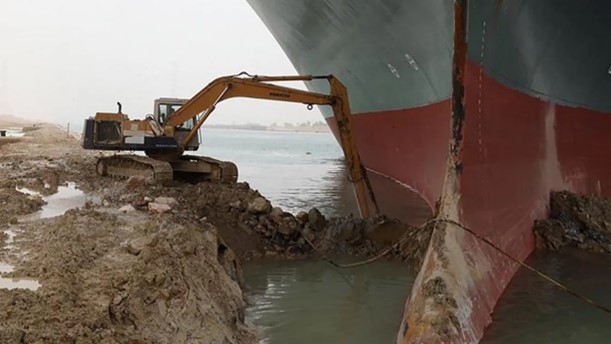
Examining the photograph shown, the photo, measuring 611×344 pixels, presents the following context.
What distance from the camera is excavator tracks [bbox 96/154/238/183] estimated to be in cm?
882

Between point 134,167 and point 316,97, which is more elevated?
point 316,97

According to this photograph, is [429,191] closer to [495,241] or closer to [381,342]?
[495,241]

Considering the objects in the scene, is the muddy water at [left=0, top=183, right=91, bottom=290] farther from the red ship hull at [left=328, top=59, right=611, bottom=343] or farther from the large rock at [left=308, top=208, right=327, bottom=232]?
the large rock at [left=308, top=208, right=327, bottom=232]

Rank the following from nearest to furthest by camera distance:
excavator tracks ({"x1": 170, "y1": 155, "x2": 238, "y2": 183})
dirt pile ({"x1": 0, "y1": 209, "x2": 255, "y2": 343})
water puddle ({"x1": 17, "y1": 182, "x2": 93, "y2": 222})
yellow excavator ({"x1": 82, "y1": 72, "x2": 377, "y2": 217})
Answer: dirt pile ({"x1": 0, "y1": 209, "x2": 255, "y2": 343}) < water puddle ({"x1": 17, "y1": 182, "x2": 93, "y2": 222}) < yellow excavator ({"x1": 82, "y1": 72, "x2": 377, "y2": 217}) < excavator tracks ({"x1": 170, "y1": 155, "x2": 238, "y2": 183})

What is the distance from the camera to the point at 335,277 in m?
6.47

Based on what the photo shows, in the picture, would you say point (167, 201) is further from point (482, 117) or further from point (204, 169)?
point (482, 117)

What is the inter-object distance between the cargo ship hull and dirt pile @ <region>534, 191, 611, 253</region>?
0.77ft

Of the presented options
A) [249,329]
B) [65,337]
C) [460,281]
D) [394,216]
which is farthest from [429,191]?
[65,337]

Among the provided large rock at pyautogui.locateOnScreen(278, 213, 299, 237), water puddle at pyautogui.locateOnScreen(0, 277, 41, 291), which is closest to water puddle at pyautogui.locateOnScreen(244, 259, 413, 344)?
large rock at pyautogui.locateOnScreen(278, 213, 299, 237)

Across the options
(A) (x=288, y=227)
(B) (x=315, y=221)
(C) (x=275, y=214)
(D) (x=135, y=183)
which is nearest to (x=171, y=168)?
(D) (x=135, y=183)

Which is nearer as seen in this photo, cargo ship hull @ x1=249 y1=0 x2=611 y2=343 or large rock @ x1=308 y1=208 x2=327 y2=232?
cargo ship hull @ x1=249 y1=0 x2=611 y2=343

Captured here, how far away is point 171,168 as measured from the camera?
29.1ft

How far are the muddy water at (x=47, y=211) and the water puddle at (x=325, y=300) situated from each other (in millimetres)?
1951

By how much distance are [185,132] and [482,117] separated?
6.14 meters
